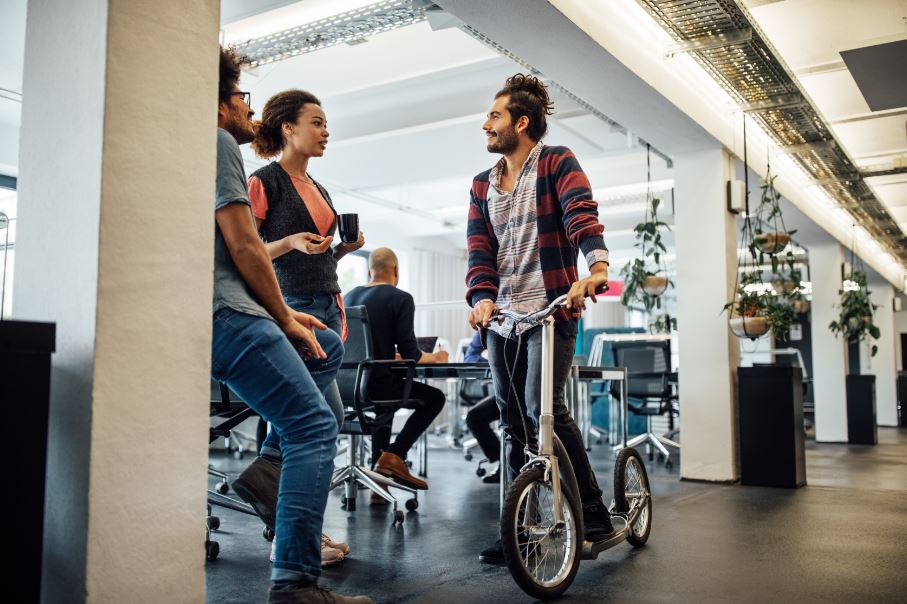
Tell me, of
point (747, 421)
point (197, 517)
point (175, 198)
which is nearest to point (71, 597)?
point (197, 517)

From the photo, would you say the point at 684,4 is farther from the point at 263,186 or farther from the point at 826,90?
the point at 826,90

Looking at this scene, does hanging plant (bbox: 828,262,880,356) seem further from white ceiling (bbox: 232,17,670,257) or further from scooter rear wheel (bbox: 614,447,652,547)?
scooter rear wheel (bbox: 614,447,652,547)

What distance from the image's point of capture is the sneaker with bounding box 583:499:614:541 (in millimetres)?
2230

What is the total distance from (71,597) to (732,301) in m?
4.25

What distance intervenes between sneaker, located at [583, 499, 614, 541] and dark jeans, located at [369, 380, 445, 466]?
137 centimetres

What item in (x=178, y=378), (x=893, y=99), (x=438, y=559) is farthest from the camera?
(x=893, y=99)

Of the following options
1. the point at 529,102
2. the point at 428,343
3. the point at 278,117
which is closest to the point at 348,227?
the point at 278,117

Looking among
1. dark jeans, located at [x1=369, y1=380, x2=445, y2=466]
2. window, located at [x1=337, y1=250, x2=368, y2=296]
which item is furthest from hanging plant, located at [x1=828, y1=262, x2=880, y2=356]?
window, located at [x1=337, y1=250, x2=368, y2=296]

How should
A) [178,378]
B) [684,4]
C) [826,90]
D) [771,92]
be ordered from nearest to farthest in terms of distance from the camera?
[178,378] → [684,4] → [771,92] → [826,90]

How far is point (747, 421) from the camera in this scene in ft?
15.2

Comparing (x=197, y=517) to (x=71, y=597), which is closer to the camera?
(x=71, y=597)

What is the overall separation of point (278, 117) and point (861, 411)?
7765 mm

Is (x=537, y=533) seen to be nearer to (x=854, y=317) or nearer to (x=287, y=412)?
(x=287, y=412)

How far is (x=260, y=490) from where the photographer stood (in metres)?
1.93
